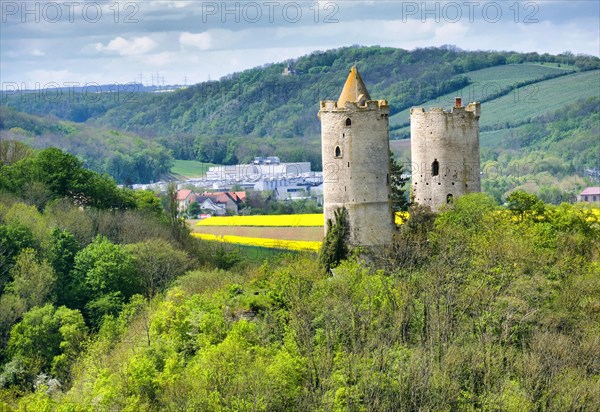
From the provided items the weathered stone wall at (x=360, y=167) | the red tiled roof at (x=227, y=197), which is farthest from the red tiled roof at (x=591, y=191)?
the weathered stone wall at (x=360, y=167)

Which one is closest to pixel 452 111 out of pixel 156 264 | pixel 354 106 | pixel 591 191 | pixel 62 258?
pixel 354 106

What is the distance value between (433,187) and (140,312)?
1385 centimetres

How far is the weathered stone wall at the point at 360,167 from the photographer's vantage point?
6109 cm

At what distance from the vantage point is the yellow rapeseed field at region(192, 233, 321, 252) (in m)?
81.2

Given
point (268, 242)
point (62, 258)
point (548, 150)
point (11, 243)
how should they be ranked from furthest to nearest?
point (548, 150), point (268, 242), point (62, 258), point (11, 243)

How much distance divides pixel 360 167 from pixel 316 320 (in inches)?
398

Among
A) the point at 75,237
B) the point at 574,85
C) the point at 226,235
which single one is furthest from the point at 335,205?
the point at 574,85

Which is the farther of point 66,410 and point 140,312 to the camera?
point 140,312

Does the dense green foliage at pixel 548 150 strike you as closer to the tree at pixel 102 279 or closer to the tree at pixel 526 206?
the tree at pixel 526 206

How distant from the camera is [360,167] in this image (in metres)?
61.0

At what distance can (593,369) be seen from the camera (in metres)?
50.5

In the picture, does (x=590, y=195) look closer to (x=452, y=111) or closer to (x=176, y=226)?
(x=176, y=226)

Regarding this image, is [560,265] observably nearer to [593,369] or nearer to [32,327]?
[593,369]

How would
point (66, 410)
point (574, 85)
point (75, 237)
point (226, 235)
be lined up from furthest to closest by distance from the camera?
point (574, 85)
point (226, 235)
point (75, 237)
point (66, 410)
